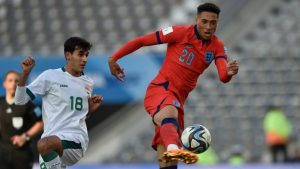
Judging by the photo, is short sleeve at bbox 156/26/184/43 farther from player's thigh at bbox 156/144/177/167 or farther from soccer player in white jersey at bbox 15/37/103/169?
player's thigh at bbox 156/144/177/167

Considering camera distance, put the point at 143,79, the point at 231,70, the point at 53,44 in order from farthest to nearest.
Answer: the point at 53,44 < the point at 143,79 < the point at 231,70

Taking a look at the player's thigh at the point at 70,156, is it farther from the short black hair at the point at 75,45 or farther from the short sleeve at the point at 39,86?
the short black hair at the point at 75,45

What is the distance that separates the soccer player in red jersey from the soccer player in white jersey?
0.33 meters

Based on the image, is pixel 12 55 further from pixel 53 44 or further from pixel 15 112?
pixel 15 112

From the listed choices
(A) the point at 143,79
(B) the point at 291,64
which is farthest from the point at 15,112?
(B) the point at 291,64

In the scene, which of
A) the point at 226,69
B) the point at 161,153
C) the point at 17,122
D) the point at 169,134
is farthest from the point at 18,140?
the point at 226,69

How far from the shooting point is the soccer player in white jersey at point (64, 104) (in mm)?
7296

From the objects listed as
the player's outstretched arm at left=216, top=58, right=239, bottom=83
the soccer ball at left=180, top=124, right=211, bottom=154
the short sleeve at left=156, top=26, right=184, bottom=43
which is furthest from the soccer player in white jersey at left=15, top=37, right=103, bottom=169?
the player's outstretched arm at left=216, top=58, right=239, bottom=83

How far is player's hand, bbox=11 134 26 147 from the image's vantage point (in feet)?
30.0

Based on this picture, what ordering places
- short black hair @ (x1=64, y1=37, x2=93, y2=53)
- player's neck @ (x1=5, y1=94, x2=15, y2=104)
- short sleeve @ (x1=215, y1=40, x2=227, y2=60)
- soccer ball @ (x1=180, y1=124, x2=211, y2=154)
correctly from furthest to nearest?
player's neck @ (x1=5, y1=94, x2=15, y2=104) → short sleeve @ (x1=215, y1=40, x2=227, y2=60) → short black hair @ (x1=64, y1=37, x2=93, y2=53) → soccer ball @ (x1=180, y1=124, x2=211, y2=154)

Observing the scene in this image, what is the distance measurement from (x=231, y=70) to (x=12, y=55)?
455 inches

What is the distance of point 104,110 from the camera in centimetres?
1809

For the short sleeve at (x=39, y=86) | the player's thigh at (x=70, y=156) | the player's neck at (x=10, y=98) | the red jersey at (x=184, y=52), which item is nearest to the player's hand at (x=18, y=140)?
the player's neck at (x=10, y=98)

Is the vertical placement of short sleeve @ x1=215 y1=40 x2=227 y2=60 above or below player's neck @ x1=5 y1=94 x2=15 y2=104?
above
